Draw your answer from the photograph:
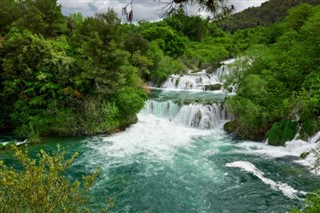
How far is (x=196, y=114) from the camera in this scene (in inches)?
925

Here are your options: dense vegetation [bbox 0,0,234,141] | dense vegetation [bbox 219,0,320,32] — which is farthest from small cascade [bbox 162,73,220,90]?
dense vegetation [bbox 219,0,320,32]

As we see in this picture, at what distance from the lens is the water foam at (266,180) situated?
12.4 meters

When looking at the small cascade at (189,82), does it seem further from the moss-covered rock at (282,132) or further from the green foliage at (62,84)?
the moss-covered rock at (282,132)

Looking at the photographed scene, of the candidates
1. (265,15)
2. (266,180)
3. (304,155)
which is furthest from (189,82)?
(265,15)

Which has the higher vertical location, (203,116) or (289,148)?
(203,116)

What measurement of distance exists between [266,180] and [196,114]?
10346 mm

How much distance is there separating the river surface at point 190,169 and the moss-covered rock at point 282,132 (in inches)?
22.2

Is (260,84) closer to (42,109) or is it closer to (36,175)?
(42,109)

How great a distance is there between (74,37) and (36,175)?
19.4 meters

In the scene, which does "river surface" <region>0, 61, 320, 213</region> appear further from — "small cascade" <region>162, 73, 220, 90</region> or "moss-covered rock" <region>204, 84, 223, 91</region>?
"small cascade" <region>162, 73, 220, 90</region>

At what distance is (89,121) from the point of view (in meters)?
20.5

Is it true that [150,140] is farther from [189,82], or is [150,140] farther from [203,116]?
[189,82]

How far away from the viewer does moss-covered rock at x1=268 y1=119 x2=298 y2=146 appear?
17.6 m

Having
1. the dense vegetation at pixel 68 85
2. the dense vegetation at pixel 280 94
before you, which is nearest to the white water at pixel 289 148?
the dense vegetation at pixel 280 94
